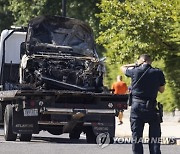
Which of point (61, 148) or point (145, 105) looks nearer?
point (145, 105)

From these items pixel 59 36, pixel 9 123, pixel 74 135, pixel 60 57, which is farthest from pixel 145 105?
pixel 59 36

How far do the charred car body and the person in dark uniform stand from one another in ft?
15.6

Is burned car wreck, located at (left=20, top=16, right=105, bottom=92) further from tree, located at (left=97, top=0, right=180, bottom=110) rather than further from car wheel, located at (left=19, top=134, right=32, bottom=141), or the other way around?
tree, located at (left=97, top=0, right=180, bottom=110)

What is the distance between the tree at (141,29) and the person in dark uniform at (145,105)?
8817 millimetres

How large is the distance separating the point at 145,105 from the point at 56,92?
16.1 feet

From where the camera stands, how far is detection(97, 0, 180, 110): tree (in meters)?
23.2

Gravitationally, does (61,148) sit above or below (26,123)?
below

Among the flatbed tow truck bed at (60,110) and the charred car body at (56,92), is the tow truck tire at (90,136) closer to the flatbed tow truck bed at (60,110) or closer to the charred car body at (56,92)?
the charred car body at (56,92)

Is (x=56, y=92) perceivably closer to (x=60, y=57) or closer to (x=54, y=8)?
(x=60, y=57)

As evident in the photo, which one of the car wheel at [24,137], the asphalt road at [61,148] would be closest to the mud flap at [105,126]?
the asphalt road at [61,148]

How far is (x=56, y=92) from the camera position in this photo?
1806cm

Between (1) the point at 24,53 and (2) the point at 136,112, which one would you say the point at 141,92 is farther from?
(1) the point at 24,53

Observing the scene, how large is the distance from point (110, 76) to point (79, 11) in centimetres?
334

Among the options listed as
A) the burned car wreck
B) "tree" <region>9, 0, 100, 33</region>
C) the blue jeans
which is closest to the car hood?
the burned car wreck
